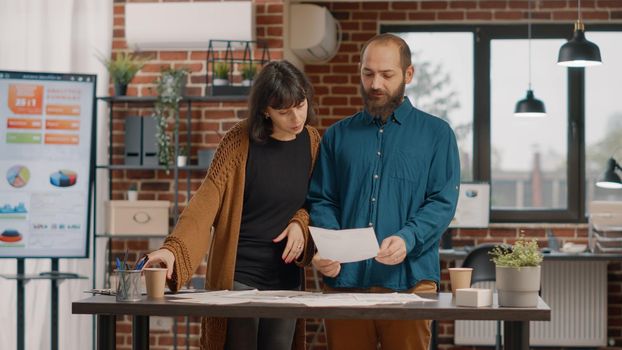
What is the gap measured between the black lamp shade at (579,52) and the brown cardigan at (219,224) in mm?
3160

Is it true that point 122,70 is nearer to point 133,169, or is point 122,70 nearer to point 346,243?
point 133,169

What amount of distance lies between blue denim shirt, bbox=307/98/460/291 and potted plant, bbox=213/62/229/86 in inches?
Answer: 93.2

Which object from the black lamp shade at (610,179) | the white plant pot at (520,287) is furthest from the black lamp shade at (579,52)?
the white plant pot at (520,287)

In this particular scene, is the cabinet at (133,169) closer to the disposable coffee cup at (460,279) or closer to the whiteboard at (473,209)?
the whiteboard at (473,209)

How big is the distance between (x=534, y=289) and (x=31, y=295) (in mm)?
3321

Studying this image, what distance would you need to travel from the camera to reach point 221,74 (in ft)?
16.9

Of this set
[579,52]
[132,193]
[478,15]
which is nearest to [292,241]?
[132,193]

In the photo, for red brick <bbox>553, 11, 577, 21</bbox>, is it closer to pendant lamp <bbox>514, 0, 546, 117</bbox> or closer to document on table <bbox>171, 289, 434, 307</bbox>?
pendant lamp <bbox>514, 0, 546, 117</bbox>

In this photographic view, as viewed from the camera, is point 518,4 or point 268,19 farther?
point 518,4

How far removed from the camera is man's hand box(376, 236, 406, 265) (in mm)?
2594

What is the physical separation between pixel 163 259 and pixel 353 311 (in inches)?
24.2

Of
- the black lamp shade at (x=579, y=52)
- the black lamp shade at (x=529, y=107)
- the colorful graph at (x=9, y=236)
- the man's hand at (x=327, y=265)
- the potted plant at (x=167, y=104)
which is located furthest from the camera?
the black lamp shade at (x=529, y=107)

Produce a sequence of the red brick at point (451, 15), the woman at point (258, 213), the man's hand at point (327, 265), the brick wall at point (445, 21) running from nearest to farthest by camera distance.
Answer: the man's hand at point (327, 265) → the woman at point (258, 213) → the brick wall at point (445, 21) → the red brick at point (451, 15)

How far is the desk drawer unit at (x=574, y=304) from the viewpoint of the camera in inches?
256
